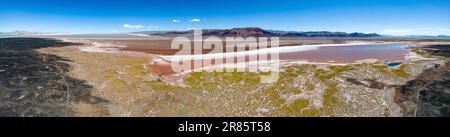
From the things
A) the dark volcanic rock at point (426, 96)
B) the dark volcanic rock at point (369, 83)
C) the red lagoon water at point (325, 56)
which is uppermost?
the red lagoon water at point (325, 56)

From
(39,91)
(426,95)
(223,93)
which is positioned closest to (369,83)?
(426,95)

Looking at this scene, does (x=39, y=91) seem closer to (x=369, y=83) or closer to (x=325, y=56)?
(x=369, y=83)

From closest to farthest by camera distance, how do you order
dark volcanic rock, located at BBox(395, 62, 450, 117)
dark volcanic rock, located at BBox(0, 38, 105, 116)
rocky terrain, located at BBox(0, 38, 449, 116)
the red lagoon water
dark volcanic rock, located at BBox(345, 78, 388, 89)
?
dark volcanic rock, located at BBox(0, 38, 105, 116) < dark volcanic rock, located at BBox(395, 62, 450, 117) < rocky terrain, located at BBox(0, 38, 449, 116) < dark volcanic rock, located at BBox(345, 78, 388, 89) < the red lagoon water

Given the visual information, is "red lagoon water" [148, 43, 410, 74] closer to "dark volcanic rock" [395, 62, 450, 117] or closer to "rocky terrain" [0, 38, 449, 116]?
"rocky terrain" [0, 38, 449, 116]

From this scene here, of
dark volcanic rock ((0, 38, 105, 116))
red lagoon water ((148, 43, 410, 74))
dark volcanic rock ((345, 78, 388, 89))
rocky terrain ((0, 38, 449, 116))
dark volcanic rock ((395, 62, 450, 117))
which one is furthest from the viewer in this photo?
red lagoon water ((148, 43, 410, 74))

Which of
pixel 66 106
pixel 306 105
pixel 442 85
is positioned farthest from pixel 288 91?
pixel 66 106

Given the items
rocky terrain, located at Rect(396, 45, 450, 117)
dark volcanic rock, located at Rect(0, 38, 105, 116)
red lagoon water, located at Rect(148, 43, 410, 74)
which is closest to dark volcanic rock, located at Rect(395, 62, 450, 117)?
rocky terrain, located at Rect(396, 45, 450, 117)

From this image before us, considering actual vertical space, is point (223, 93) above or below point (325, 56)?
below

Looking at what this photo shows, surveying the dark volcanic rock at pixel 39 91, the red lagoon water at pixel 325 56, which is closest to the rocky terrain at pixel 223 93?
the dark volcanic rock at pixel 39 91

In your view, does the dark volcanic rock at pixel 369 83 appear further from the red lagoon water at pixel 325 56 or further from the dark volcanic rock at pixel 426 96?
the red lagoon water at pixel 325 56
